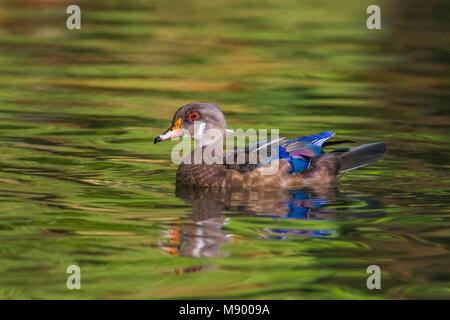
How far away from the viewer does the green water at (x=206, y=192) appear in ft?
23.1

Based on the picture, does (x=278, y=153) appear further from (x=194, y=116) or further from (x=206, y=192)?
(x=194, y=116)

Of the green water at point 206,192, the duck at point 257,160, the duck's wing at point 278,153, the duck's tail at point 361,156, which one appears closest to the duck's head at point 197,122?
the duck at point 257,160

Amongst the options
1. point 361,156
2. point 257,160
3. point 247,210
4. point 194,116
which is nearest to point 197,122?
point 194,116

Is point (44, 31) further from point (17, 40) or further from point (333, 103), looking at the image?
point (333, 103)

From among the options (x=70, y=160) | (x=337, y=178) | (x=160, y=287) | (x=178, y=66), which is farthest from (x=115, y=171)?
(x=178, y=66)

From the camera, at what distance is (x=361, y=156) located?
10.2 metres

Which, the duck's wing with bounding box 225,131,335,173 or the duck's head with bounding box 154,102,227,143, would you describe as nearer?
the duck's wing with bounding box 225,131,335,173

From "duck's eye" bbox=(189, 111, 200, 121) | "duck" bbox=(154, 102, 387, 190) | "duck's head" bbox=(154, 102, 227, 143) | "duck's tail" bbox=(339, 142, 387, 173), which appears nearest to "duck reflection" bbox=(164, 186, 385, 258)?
"duck" bbox=(154, 102, 387, 190)

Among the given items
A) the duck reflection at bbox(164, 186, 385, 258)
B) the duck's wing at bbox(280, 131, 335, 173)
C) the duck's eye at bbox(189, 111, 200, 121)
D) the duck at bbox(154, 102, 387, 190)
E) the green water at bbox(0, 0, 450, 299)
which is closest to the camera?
the green water at bbox(0, 0, 450, 299)

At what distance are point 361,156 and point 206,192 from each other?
1730mm

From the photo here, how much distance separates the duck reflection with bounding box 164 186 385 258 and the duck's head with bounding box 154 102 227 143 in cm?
64

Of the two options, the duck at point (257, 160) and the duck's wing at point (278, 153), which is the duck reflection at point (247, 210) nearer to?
the duck at point (257, 160)

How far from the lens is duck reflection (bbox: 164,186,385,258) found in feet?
25.5

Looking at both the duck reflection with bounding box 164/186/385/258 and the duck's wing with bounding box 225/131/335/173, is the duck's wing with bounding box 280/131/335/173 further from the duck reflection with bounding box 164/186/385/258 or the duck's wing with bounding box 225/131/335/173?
the duck reflection with bounding box 164/186/385/258
